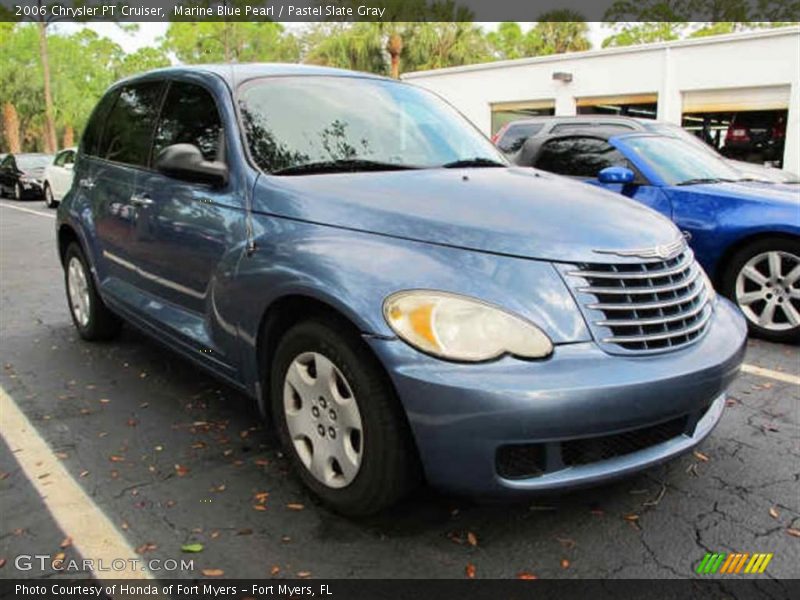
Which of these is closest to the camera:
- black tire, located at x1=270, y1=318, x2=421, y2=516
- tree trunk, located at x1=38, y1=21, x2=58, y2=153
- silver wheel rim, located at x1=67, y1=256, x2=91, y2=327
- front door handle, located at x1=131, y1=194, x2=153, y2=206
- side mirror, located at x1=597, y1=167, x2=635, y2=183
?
black tire, located at x1=270, y1=318, x2=421, y2=516

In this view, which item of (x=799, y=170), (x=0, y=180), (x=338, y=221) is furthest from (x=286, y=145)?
(x=0, y=180)

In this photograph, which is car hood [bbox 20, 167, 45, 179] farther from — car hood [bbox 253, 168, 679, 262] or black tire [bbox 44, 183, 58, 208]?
car hood [bbox 253, 168, 679, 262]

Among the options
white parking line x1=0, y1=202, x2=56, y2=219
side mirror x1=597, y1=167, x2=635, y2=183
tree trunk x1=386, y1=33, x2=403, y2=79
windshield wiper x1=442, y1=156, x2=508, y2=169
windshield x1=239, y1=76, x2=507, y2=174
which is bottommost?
white parking line x1=0, y1=202, x2=56, y2=219

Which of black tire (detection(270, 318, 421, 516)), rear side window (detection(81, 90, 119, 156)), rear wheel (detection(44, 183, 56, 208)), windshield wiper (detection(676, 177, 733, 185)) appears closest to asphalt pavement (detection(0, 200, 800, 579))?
black tire (detection(270, 318, 421, 516))

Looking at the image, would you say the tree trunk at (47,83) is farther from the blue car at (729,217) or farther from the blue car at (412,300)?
the blue car at (412,300)

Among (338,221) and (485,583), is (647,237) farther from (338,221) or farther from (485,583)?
(485,583)

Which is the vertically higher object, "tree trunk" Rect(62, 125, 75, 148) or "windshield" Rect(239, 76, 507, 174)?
"windshield" Rect(239, 76, 507, 174)

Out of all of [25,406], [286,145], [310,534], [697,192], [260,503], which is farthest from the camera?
[697,192]

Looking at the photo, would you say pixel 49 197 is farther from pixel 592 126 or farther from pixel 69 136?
pixel 69 136

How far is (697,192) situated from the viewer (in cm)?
571

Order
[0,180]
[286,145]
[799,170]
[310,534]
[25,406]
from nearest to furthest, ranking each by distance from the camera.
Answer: [310,534]
[286,145]
[25,406]
[799,170]
[0,180]

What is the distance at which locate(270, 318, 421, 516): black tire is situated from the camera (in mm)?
2539

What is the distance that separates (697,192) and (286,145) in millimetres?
3646

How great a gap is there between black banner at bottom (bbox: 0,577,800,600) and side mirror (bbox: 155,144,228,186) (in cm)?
171
